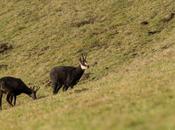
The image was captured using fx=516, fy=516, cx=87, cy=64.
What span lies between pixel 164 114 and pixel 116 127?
6.34 ft

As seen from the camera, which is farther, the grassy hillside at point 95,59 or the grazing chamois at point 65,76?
the grazing chamois at point 65,76

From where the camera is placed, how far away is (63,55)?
160ft

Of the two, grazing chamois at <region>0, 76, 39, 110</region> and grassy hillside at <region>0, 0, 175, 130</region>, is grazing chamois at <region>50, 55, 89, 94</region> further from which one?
grazing chamois at <region>0, 76, 39, 110</region>

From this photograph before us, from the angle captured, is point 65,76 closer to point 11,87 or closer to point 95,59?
point 11,87

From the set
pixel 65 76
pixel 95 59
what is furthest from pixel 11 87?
pixel 95 59

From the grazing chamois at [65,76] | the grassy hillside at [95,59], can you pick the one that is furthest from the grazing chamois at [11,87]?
the grazing chamois at [65,76]

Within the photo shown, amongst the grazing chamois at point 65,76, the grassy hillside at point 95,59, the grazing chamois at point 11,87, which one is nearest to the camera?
the grassy hillside at point 95,59

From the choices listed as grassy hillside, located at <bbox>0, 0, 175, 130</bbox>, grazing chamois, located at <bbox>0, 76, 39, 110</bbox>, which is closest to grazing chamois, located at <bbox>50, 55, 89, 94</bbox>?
grassy hillside, located at <bbox>0, 0, 175, 130</bbox>

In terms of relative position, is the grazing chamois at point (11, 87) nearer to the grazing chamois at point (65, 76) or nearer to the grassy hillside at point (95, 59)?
the grassy hillside at point (95, 59)

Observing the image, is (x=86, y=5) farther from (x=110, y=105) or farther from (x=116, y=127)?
(x=116, y=127)

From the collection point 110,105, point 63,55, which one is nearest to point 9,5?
point 63,55

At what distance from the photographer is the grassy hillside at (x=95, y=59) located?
64.3 feet

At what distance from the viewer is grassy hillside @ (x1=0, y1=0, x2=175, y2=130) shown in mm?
19609

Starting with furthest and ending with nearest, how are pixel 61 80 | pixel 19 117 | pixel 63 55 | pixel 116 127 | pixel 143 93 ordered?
pixel 63 55
pixel 61 80
pixel 19 117
pixel 143 93
pixel 116 127
